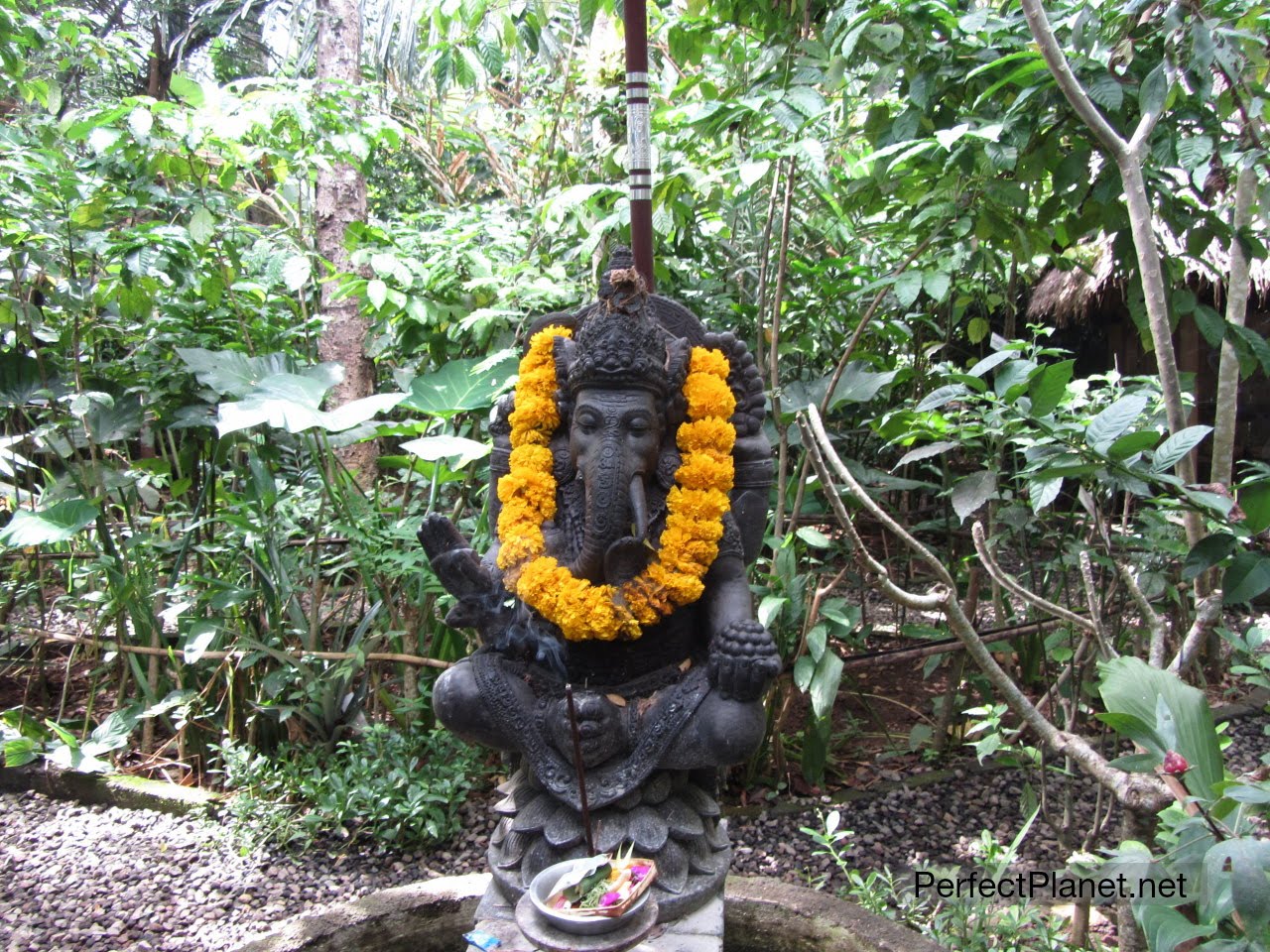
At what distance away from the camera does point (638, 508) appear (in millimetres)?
2156

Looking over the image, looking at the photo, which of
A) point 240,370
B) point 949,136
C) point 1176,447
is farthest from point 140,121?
point 1176,447

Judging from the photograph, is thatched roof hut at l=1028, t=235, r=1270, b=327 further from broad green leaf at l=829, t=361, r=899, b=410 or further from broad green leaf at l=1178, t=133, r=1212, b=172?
broad green leaf at l=1178, t=133, r=1212, b=172

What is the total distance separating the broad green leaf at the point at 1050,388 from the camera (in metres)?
2.06

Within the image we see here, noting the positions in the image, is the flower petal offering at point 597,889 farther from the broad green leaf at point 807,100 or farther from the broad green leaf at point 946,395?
the broad green leaf at point 807,100

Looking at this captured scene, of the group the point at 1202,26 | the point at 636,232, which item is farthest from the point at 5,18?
the point at 1202,26

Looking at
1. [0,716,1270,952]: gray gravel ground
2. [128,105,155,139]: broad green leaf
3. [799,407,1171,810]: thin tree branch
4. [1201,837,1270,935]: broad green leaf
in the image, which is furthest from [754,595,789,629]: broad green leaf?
[128,105,155,139]: broad green leaf

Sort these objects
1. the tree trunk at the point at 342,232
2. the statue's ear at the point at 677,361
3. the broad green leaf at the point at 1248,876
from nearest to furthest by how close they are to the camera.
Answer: the broad green leaf at the point at 1248,876 → the statue's ear at the point at 677,361 → the tree trunk at the point at 342,232

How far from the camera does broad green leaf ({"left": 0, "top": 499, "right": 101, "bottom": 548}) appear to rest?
3516 millimetres

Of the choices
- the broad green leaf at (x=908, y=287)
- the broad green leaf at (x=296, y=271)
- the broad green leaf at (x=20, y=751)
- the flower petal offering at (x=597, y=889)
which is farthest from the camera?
the broad green leaf at (x=20, y=751)

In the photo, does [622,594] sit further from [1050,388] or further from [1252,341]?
[1252,341]

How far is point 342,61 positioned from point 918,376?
4.73m

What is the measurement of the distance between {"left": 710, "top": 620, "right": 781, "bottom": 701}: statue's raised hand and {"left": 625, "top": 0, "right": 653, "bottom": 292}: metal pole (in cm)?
100

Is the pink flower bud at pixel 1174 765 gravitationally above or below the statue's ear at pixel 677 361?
below

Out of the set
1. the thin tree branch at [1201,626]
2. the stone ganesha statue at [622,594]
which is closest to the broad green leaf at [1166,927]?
the thin tree branch at [1201,626]
